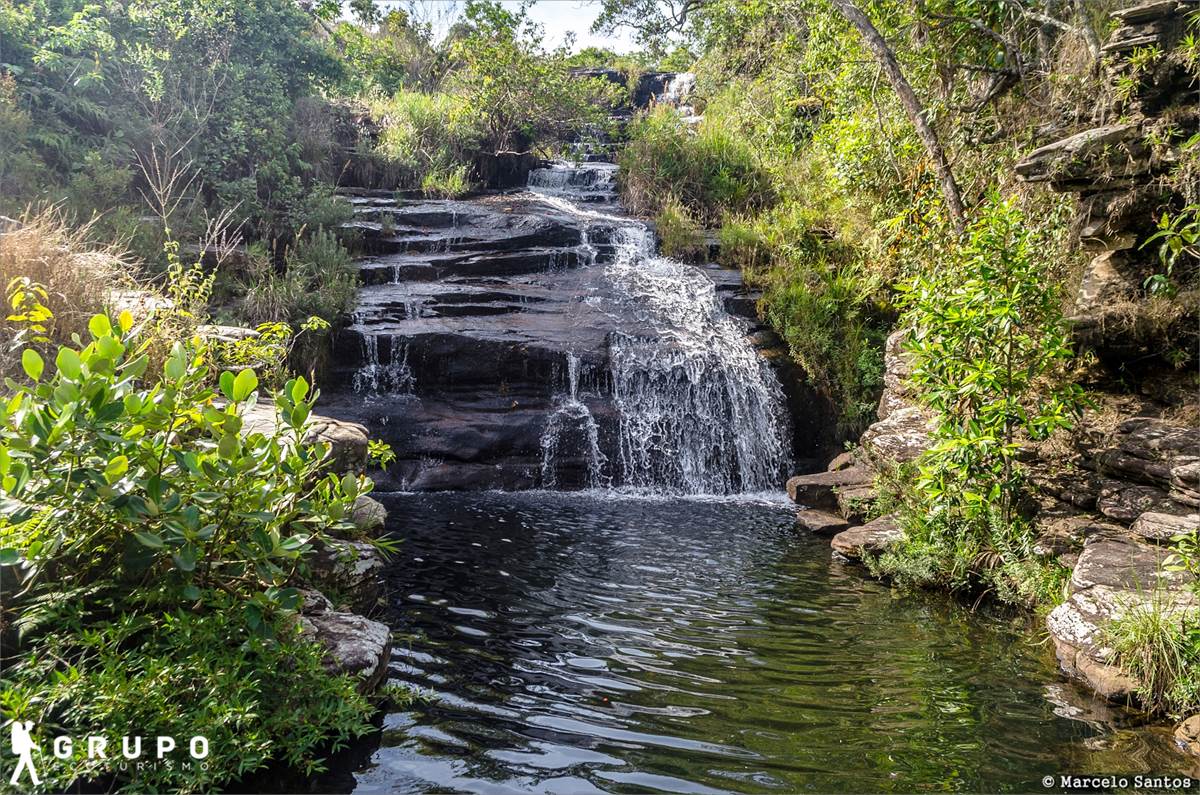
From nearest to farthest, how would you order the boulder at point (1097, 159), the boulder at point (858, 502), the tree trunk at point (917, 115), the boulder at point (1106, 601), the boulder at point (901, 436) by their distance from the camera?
1. the boulder at point (1106, 601)
2. the boulder at point (1097, 159)
3. the boulder at point (901, 436)
4. the boulder at point (858, 502)
5. the tree trunk at point (917, 115)

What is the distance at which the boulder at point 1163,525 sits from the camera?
5219mm

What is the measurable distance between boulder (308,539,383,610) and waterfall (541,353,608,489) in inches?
215

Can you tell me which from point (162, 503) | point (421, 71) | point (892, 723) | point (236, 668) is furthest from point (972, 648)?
point (421, 71)

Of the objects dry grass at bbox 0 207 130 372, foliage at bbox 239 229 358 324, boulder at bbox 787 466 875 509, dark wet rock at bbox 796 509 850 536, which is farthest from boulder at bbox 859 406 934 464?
dry grass at bbox 0 207 130 372

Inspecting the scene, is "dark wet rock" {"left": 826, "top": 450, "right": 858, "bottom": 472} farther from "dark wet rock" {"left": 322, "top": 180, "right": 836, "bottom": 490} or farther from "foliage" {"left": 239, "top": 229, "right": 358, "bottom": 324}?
"foliage" {"left": 239, "top": 229, "right": 358, "bottom": 324}

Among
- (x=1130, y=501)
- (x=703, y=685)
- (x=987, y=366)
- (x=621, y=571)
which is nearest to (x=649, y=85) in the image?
(x=987, y=366)

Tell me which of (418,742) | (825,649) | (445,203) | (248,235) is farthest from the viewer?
(445,203)

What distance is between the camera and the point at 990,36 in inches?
351

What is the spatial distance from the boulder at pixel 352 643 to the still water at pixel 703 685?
253 mm

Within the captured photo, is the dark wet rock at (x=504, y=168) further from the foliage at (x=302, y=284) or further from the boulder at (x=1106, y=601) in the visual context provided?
the boulder at (x=1106, y=601)

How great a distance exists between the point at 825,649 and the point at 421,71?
20.4 meters

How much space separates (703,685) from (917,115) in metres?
6.86

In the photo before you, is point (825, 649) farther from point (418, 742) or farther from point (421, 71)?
point (421, 71)

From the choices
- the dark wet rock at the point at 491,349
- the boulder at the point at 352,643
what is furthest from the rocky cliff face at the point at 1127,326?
the dark wet rock at the point at 491,349
